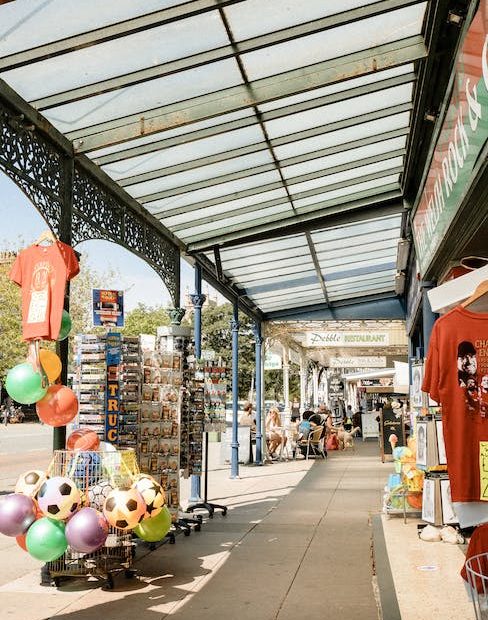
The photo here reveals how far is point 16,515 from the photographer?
500 centimetres

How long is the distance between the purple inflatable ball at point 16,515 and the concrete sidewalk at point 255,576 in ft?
1.82

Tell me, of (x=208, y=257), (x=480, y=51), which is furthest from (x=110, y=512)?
(x=208, y=257)

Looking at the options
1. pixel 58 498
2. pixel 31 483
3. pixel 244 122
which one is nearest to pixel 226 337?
pixel 244 122

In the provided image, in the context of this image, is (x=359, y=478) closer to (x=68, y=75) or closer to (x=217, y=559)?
(x=217, y=559)

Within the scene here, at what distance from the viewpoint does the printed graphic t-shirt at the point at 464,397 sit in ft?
10.6

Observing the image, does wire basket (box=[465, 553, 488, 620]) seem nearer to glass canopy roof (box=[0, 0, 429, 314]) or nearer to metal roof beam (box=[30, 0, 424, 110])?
glass canopy roof (box=[0, 0, 429, 314])

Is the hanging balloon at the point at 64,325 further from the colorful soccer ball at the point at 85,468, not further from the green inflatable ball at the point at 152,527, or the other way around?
the green inflatable ball at the point at 152,527

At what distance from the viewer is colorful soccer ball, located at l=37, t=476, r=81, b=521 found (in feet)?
16.4

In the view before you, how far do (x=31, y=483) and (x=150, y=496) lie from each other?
3.07 ft

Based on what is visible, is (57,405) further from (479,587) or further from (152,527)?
(479,587)

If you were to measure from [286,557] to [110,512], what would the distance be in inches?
82.0

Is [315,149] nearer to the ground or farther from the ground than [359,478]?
farther from the ground

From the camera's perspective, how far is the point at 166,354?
7.76 meters

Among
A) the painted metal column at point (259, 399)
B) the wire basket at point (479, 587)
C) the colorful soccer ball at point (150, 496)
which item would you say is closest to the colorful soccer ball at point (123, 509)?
the colorful soccer ball at point (150, 496)
